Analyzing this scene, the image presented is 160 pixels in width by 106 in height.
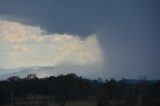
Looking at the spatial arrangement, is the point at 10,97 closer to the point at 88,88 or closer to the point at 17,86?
the point at 17,86

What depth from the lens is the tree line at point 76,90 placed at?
8234cm

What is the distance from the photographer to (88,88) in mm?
101875

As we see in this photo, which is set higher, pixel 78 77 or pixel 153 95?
pixel 78 77

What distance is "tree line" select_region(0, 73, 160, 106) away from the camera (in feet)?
270

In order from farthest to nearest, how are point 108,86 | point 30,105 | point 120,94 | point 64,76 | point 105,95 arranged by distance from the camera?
point 64,76 < point 108,86 < point 120,94 < point 105,95 < point 30,105

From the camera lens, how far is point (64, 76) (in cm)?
10881

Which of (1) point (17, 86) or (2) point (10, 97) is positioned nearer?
(2) point (10, 97)

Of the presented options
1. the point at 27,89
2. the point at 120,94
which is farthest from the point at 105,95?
the point at 27,89

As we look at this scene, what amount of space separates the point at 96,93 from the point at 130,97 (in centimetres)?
1695

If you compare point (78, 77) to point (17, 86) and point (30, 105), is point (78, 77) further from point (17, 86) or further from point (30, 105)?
point (30, 105)

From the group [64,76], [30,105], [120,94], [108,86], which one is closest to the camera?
[30,105]

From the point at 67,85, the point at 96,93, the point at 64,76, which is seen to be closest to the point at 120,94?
the point at 96,93

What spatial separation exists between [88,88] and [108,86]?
4.84 meters

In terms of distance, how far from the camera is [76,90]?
320ft
